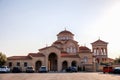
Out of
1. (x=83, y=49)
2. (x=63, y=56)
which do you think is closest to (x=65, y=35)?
(x=83, y=49)

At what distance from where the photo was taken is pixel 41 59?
68.9 meters

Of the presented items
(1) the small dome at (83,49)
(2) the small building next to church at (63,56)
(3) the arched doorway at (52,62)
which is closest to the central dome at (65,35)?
(2) the small building next to church at (63,56)

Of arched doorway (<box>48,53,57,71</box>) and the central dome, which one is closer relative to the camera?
arched doorway (<box>48,53,57,71</box>)

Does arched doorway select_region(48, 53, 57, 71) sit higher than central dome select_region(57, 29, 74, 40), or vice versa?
central dome select_region(57, 29, 74, 40)

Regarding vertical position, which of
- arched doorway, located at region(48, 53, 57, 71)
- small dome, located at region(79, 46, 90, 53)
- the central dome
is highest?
the central dome

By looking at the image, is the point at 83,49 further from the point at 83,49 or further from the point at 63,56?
the point at 63,56

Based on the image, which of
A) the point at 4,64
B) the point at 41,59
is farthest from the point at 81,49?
the point at 4,64

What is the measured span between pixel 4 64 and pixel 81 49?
22.5m

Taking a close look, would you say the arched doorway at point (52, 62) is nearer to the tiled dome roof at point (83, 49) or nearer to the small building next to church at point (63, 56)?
the small building next to church at point (63, 56)

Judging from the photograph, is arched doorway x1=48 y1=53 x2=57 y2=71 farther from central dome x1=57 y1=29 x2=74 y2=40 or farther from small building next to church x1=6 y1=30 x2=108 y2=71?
central dome x1=57 y1=29 x2=74 y2=40

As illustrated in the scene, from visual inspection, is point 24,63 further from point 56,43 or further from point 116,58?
point 116,58

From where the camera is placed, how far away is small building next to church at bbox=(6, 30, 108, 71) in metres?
69.0

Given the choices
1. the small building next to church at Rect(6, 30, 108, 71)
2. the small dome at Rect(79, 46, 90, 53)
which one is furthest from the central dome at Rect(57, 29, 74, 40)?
the small dome at Rect(79, 46, 90, 53)

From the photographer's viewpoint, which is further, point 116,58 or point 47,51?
point 116,58
